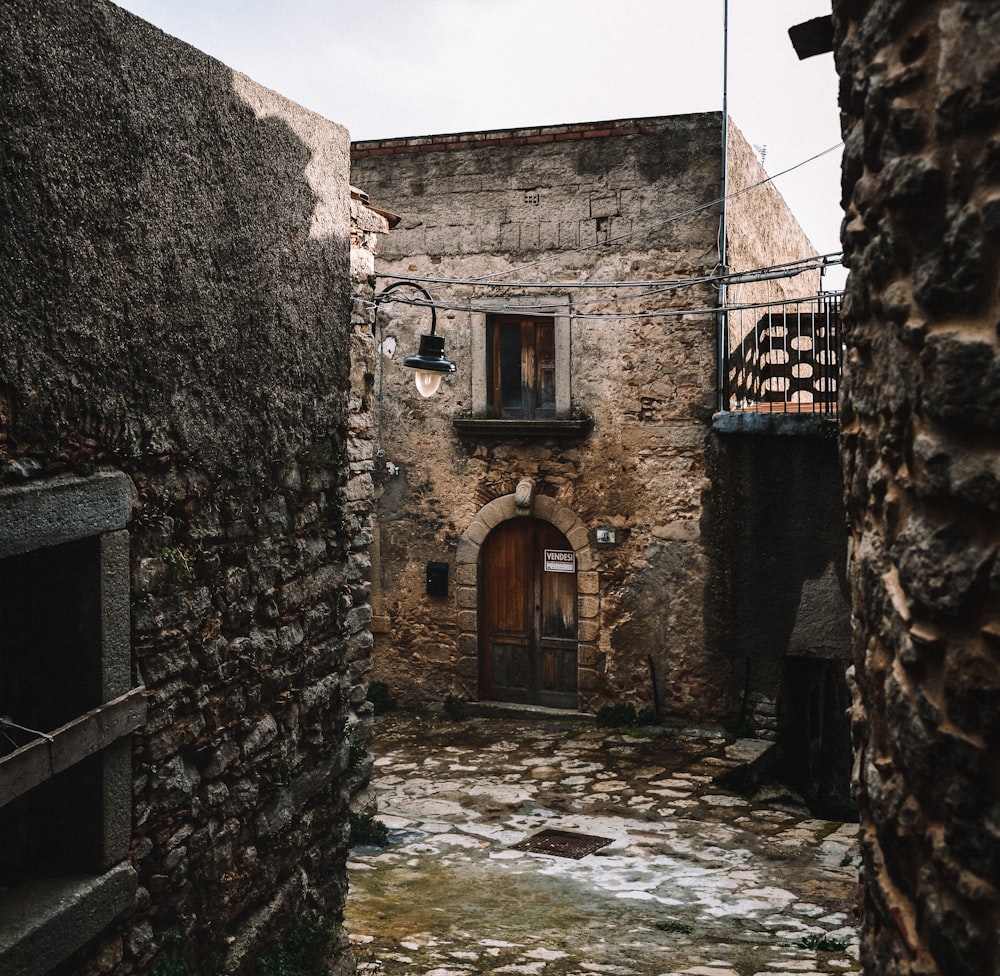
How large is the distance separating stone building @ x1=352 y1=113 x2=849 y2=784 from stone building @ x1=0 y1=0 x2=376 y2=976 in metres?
5.26

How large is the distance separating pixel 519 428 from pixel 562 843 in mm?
4374

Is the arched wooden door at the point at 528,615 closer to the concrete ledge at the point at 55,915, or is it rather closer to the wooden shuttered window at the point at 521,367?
the wooden shuttered window at the point at 521,367

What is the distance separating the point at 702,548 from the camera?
403 inches

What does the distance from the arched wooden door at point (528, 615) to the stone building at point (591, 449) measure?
0.02 meters

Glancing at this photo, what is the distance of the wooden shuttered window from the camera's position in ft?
35.8

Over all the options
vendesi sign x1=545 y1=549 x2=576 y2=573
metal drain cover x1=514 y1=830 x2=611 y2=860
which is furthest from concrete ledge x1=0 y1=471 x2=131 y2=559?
vendesi sign x1=545 y1=549 x2=576 y2=573

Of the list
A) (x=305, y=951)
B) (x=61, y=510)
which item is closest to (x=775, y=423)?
(x=305, y=951)

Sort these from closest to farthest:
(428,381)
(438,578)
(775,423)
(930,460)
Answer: (930,460) < (428,381) < (775,423) < (438,578)

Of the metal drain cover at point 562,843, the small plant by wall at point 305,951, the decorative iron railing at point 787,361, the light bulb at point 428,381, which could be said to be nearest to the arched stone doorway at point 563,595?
the decorative iron railing at point 787,361

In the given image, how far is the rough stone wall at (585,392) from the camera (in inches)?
404

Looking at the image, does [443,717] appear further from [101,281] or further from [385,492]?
[101,281]

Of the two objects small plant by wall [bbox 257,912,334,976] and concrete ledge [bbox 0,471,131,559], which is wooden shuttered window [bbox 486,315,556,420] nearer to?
small plant by wall [bbox 257,912,334,976]

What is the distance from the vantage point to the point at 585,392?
10.7 m

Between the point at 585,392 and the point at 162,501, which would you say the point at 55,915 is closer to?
the point at 162,501
